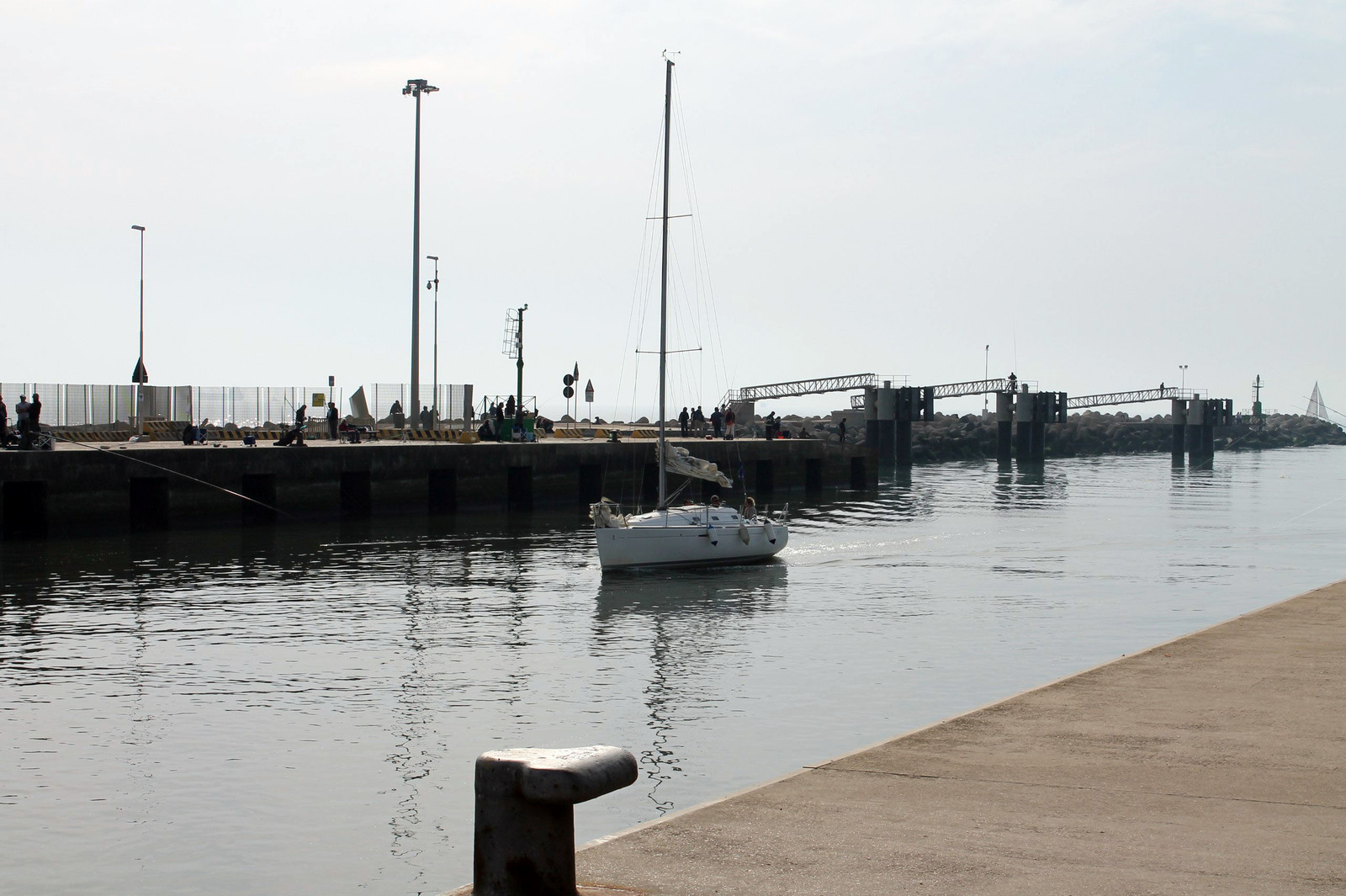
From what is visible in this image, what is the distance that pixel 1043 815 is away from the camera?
28.9 feet

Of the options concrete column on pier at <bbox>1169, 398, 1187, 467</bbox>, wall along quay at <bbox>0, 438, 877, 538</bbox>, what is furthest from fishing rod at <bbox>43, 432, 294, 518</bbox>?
concrete column on pier at <bbox>1169, 398, 1187, 467</bbox>

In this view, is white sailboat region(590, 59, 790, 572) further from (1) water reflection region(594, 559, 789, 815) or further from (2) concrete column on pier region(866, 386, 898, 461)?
(2) concrete column on pier region(866, 386, 898, 461)

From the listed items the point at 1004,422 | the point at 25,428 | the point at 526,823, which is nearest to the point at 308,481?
the point at 25,428

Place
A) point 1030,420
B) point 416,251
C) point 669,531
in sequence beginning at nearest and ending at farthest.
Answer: point 669,531 → point 416,251 → point 1030,420

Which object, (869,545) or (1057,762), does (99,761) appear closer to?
(1057,762)

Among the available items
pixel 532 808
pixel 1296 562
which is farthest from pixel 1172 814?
pixel 1296 562

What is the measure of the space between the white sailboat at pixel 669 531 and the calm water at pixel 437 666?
68cm

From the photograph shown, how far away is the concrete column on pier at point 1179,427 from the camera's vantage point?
139 m

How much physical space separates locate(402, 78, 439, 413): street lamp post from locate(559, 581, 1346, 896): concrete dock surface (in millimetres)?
45705

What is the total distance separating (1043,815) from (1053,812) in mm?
124

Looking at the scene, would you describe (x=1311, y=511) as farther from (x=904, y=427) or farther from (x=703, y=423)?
(x=904, y=427)

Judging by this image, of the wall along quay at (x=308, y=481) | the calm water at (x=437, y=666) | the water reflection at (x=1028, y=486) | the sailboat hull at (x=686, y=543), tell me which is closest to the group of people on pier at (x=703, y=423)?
the wall along quay at (x=308, y=481)

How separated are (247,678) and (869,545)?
26.7m

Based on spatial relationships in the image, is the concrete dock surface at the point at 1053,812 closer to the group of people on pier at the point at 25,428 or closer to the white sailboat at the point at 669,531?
the white sailboat at the point at 669,531
